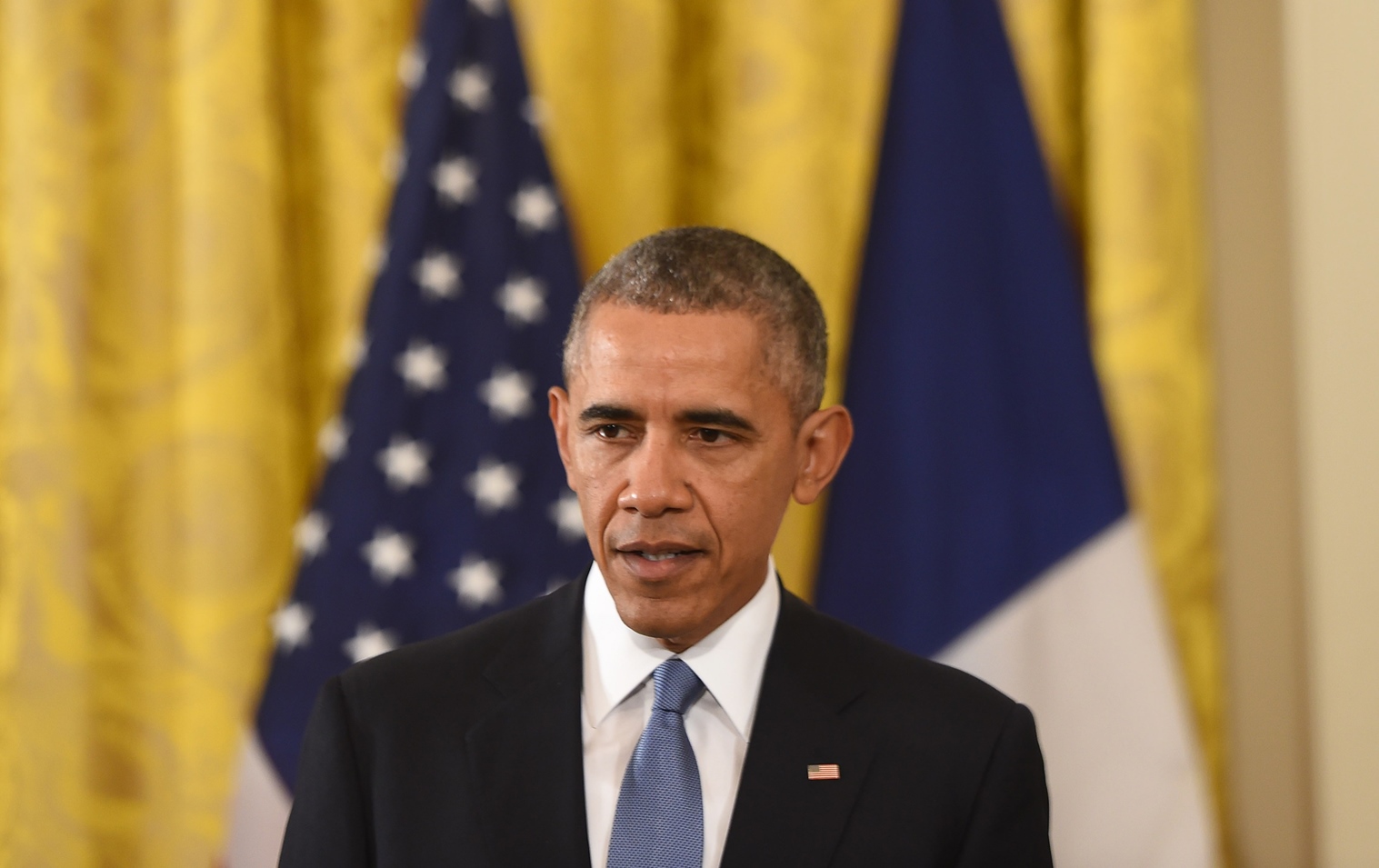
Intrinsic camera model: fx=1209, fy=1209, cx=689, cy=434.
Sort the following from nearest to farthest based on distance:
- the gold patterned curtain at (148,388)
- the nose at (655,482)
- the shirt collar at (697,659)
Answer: the nose at (655,482) → the shirt collar at (697,659) → the gold patterned curtain at (148,388)

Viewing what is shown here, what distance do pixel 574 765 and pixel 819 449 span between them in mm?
473

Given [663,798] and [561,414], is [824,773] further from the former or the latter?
[561,414]

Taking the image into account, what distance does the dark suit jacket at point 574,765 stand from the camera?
1348mm

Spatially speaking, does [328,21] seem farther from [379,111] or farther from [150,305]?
[150,305]

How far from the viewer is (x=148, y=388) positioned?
2379 mm

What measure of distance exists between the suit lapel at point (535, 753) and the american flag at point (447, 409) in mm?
819

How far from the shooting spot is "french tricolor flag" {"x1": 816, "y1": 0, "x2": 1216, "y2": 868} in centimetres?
220

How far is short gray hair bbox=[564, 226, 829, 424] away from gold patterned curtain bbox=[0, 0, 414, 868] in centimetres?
115

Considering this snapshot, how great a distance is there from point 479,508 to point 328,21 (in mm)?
1030

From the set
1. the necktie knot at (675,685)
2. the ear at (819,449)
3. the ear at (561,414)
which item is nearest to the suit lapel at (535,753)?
the necktie knot at (675,685)

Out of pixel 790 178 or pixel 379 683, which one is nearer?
pixel 379 683

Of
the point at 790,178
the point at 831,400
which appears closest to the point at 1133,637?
the point at 831,400

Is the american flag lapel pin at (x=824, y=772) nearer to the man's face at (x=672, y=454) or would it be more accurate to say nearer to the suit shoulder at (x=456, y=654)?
the man's face at (x=672, y=454)

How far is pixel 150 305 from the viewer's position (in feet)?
7.82
